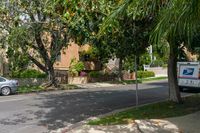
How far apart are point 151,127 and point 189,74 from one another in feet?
44.5

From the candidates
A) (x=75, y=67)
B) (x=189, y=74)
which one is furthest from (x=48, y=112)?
(x=75, y=67)

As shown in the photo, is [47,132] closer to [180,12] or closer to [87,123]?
[87,123]

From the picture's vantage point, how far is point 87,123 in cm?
1290

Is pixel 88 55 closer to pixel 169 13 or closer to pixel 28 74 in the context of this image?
pixel 28 74

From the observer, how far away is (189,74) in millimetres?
24844

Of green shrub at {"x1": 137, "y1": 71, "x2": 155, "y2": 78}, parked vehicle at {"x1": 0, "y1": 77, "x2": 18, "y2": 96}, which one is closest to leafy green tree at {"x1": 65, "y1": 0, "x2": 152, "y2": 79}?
parked vehicle at {"x1": 0, "y1": 77, "x2": 18, "y2": 96}

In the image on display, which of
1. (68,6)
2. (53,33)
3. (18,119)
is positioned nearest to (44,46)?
(53,33)

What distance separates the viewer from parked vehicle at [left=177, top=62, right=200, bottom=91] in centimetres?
2430

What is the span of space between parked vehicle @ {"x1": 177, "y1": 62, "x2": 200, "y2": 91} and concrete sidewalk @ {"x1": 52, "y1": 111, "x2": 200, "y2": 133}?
1161 centimetres

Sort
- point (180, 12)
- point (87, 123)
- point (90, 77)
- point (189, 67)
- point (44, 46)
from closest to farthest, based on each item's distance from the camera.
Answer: point (180, 12) < point (87, 123) < point (189, 67) < point (44, 46) < point (90, 77)

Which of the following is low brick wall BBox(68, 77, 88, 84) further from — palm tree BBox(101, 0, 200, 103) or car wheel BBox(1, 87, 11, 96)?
palm tree BBox(101, 0, 200, 103)

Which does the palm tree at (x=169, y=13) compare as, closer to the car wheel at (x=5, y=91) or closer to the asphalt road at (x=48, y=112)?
the asphalt road at (x=48, y=112)

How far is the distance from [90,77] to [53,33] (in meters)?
10.8

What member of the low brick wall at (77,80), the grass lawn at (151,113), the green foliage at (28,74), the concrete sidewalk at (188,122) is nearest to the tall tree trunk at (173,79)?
the grass lawn at (151,113)
